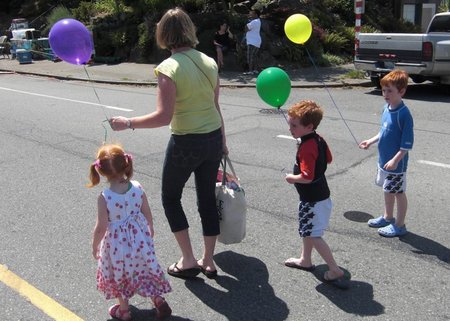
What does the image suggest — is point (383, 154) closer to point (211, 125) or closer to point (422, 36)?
point (211, 125)

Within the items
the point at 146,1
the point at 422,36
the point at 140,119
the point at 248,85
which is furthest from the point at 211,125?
the point at 146,1

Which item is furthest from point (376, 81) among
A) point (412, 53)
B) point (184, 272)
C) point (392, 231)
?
point (184, 272)

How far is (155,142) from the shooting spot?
25.3ft

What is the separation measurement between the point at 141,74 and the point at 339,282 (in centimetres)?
1452

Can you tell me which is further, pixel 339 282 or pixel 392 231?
pixel 392 231

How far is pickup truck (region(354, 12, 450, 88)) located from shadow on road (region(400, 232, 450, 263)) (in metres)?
7.80

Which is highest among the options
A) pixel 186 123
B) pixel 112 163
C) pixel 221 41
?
pixel 221 41

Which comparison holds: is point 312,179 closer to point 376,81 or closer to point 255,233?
point 255,233

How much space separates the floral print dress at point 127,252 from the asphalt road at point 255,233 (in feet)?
0.88

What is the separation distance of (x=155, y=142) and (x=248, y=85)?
22.6 feet

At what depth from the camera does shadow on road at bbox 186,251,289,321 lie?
3.26 metres

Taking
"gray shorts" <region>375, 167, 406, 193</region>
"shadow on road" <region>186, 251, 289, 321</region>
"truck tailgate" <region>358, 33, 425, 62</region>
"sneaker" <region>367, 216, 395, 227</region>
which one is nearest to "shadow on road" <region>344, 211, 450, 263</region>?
"sneaker" <region>367, 216, 395, 227</region>

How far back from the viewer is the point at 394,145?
13.4ft

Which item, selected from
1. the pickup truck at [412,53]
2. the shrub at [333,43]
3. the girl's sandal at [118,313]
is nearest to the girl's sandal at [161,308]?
the girl's sandal at [118,313]
